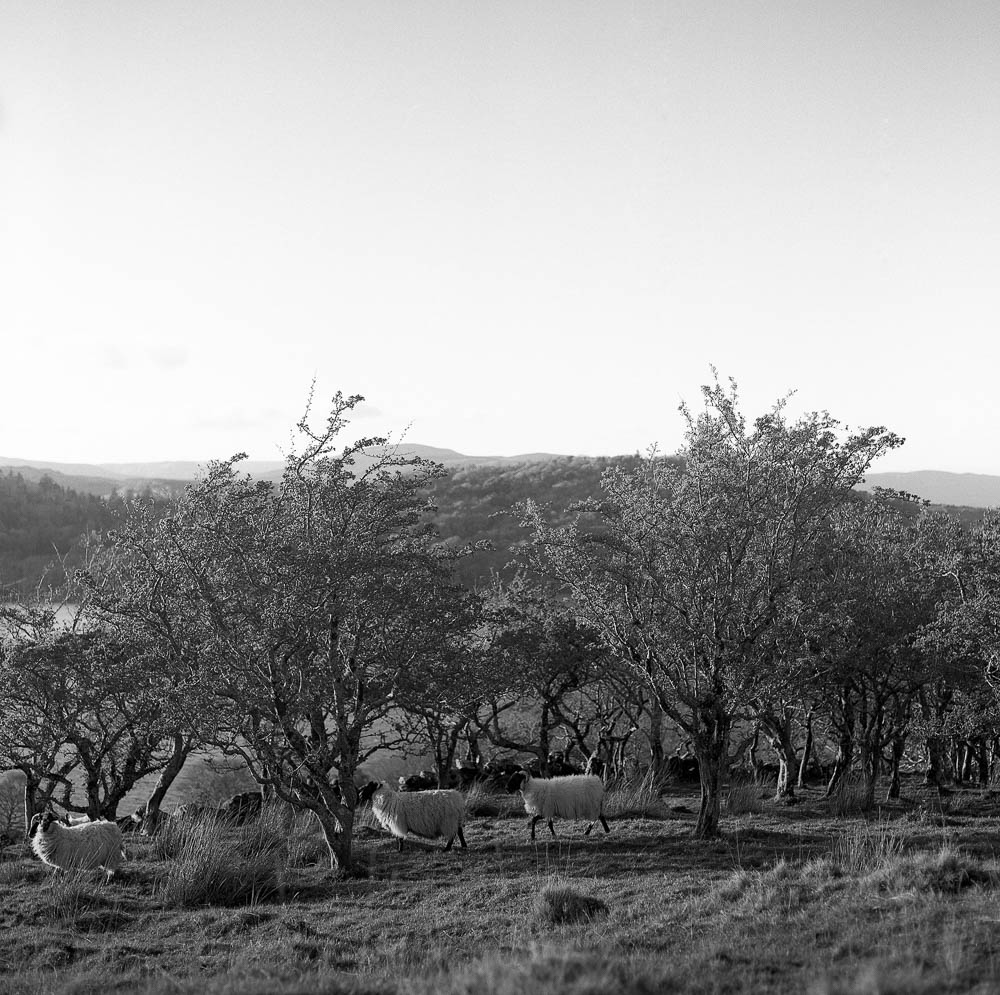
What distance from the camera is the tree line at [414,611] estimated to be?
14367 mm

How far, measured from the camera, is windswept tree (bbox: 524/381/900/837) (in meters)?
15.9

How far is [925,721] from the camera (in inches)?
837

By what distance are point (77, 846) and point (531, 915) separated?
26.3ft

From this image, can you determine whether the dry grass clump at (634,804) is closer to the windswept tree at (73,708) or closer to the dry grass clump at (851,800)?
the dry grass clump at (851,800)

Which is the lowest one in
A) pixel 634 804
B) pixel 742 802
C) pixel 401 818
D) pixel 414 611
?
pixel 742 802

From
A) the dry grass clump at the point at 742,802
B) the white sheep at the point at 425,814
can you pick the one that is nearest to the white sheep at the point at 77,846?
the white sheep at the point at 425,814

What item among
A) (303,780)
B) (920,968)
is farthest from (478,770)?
(920,968)

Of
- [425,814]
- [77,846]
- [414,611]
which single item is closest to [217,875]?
[77,846]

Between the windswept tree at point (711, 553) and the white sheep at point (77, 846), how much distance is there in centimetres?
860

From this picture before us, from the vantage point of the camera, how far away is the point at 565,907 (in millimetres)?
10469

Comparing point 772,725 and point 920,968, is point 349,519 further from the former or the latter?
point 772,725

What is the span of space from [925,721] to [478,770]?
12012 millimetres

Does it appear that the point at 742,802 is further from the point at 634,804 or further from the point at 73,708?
the point at 73,708

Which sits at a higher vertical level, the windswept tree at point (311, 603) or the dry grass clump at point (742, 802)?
the windswept tree at point (311, 603)
